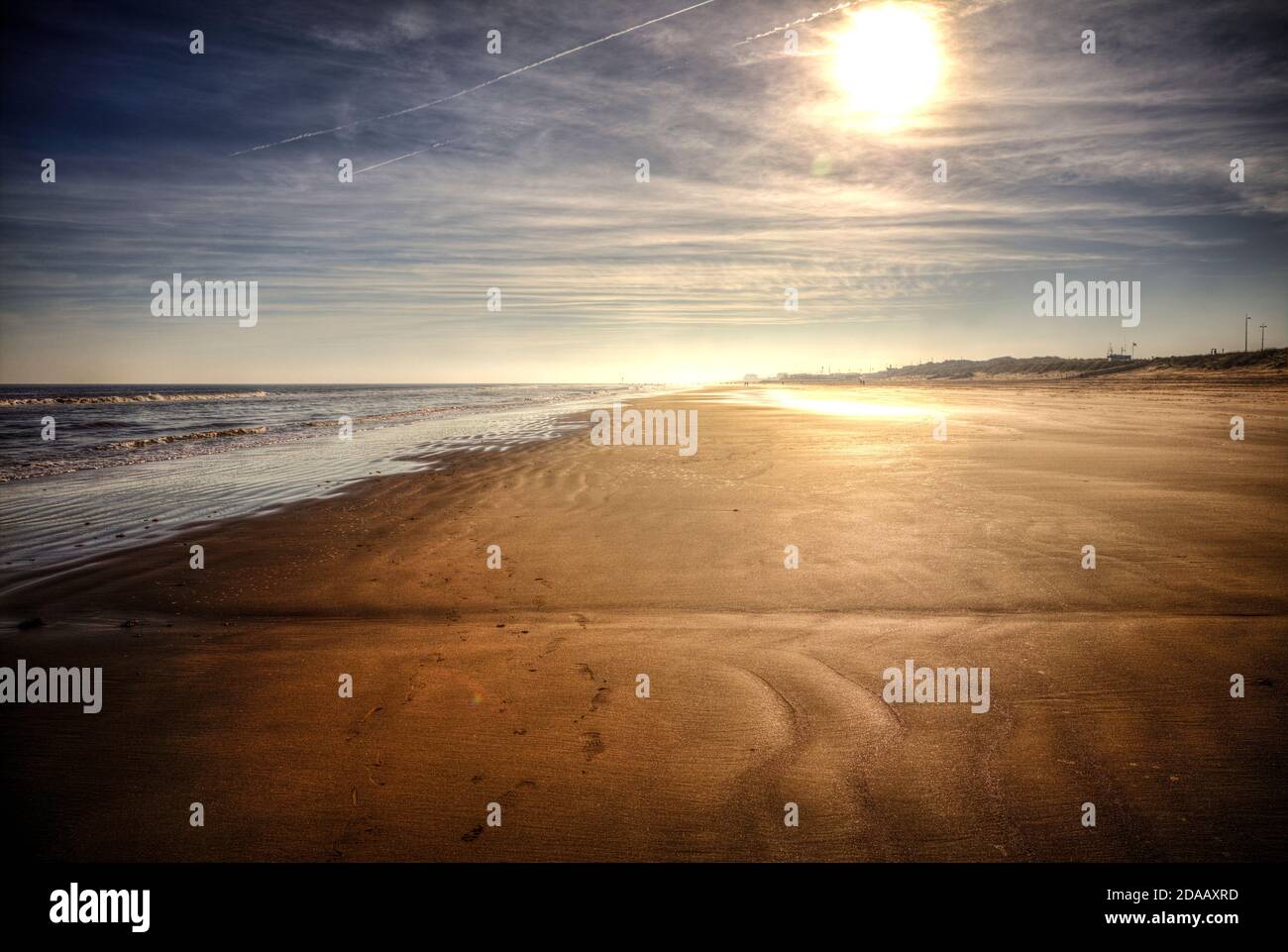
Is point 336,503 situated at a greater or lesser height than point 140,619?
greater

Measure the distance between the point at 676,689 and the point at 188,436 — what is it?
28082 millimetres

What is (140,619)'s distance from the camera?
5.26 meters

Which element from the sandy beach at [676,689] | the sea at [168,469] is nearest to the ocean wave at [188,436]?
the sea at [168,469]

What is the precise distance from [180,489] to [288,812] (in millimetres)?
11814

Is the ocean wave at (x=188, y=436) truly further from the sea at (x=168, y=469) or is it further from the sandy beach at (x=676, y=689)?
the sandy beach at (x=676, y=689)

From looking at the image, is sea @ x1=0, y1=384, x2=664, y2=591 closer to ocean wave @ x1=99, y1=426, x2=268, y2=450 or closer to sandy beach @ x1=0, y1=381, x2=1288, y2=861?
ocean wave @ x1=99, y1=426, x2=268, y2=450

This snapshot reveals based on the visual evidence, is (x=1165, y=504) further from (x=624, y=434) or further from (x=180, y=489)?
(x=180, y=489)

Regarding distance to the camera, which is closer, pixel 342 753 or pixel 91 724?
pixel 342 753

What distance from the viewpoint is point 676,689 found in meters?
3.88

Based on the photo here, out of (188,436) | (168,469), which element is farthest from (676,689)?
(188,436)

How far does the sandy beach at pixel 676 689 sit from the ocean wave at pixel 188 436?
17237 millimetres

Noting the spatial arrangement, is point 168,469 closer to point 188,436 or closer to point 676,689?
point 188,436

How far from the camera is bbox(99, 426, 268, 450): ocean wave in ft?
66.3
